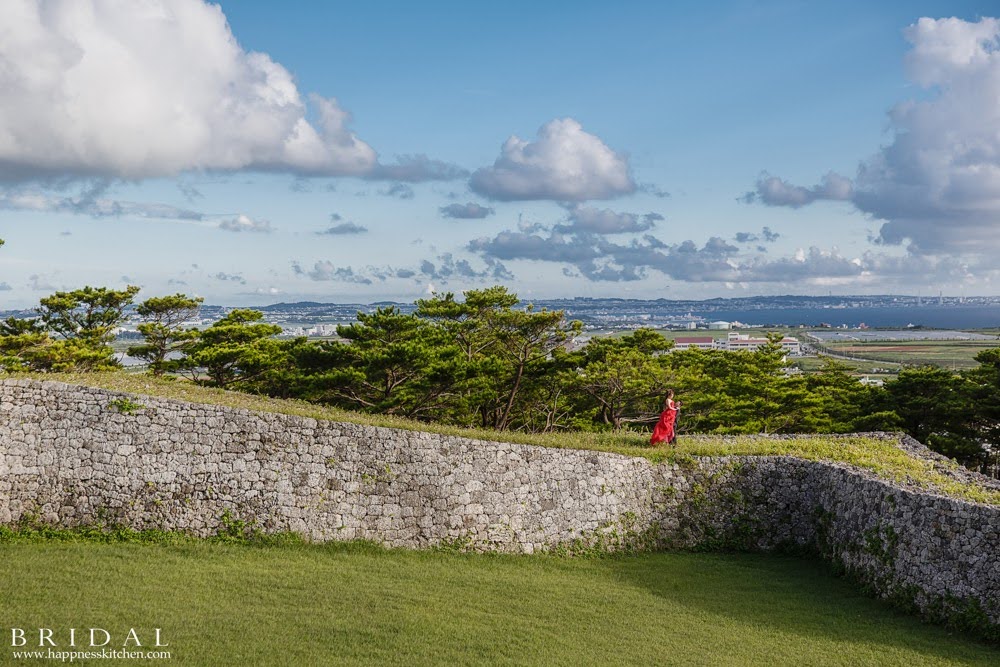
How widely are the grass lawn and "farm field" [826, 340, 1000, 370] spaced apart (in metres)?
67.5

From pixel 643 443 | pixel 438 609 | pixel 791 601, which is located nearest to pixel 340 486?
pixel 438 609

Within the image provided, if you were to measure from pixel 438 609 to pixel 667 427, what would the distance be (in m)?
7.47

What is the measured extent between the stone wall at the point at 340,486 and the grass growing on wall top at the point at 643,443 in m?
0.66

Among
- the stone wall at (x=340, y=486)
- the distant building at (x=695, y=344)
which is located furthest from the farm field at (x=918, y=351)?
the stone wall at (x=340, y=486)

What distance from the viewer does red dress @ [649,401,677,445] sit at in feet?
51.7

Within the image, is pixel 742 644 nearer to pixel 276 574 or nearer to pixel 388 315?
pixel 276 574

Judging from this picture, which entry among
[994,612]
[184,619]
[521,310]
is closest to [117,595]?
[184,619]

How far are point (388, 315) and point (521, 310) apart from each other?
184 inches

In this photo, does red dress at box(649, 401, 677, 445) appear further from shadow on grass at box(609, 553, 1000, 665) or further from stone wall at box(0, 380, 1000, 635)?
shadow on grass at box(609, 553, 1000, 665)

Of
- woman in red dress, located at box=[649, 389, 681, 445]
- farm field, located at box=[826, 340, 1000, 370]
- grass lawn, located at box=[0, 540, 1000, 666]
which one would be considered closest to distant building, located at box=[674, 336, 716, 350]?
woman in red dress, located at box=[649, 389, 681, 445]

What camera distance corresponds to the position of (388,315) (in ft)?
83.5

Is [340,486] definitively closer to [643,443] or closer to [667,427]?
[643,443]

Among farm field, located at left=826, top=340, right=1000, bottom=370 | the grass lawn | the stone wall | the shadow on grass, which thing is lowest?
farm field, located at left=826, top=340, right=1000, bottom=370

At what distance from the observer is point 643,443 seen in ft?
53.3
